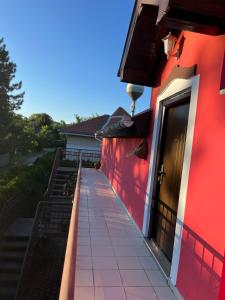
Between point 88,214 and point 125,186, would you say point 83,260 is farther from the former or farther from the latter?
point 125,186

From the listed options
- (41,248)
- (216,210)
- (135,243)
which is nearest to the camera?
(216,210)

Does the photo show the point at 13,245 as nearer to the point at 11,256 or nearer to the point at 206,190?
the point at 11,256

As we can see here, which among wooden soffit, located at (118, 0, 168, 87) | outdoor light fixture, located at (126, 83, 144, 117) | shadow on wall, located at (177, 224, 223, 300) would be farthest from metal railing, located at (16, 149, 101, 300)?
shadow on wall, located at (177, 224, 223, 300)

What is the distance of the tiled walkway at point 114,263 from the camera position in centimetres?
299

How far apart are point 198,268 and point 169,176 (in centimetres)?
158

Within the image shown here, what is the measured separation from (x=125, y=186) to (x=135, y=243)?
2540 mm

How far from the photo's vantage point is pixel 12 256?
960 cm

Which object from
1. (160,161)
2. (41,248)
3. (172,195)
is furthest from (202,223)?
(41,248)

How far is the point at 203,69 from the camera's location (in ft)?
9.57

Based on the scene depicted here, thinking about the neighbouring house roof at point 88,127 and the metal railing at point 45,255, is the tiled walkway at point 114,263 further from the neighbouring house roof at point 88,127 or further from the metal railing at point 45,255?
the neighbouring house roof at point 88,127

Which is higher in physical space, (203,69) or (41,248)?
(203,69)

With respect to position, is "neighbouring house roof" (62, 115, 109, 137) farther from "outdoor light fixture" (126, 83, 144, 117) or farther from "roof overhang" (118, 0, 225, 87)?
"roof overhang" (118, 0, 225, 87)

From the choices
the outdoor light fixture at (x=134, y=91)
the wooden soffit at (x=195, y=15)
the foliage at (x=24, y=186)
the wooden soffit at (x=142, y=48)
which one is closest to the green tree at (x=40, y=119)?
the foliage at (x=24, y=186)

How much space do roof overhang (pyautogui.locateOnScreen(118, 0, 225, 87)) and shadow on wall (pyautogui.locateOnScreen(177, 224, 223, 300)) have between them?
→ 6.75 feet
